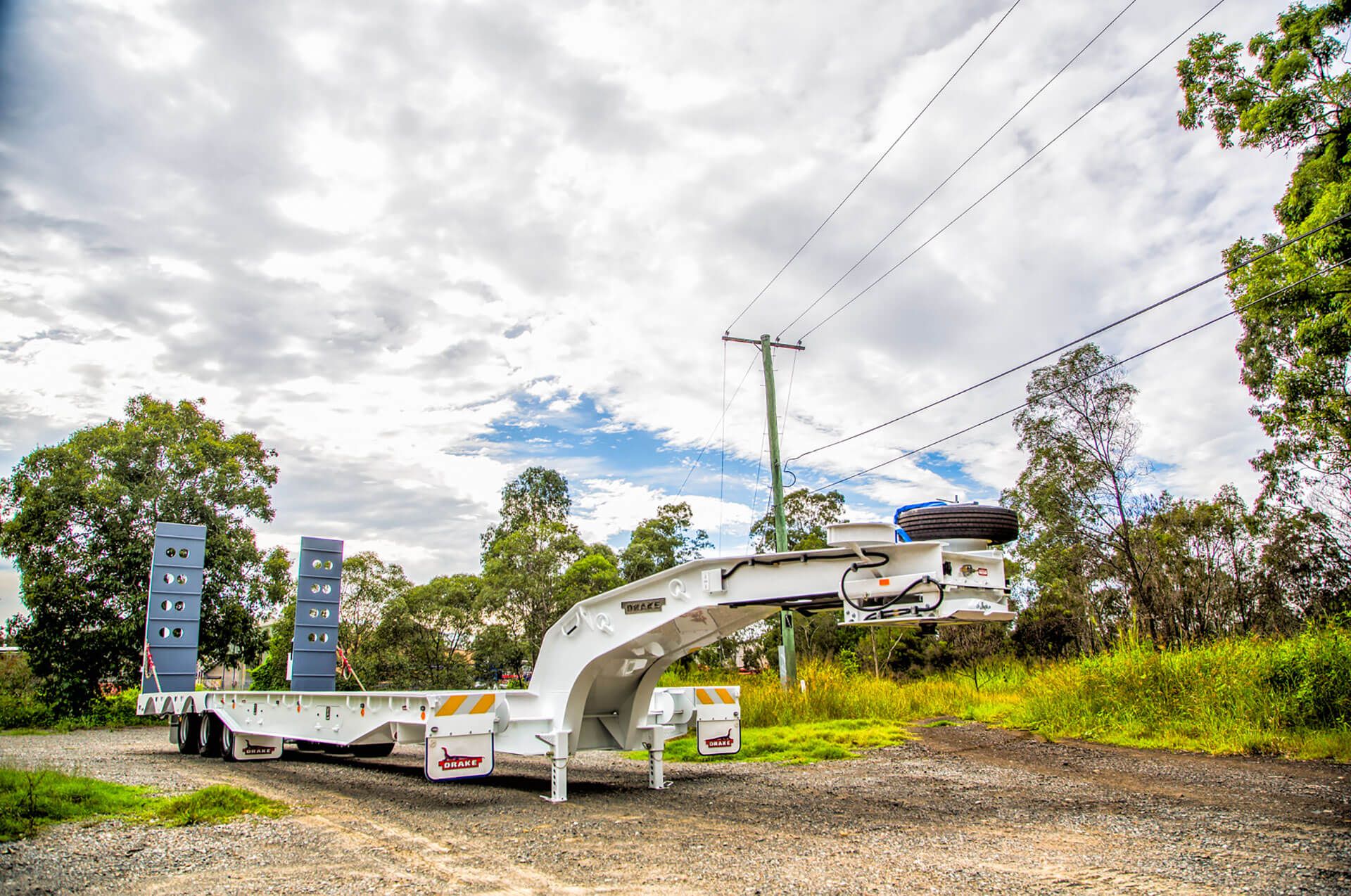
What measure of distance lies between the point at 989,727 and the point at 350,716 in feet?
33.2

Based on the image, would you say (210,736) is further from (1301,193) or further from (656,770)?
(1301,193)

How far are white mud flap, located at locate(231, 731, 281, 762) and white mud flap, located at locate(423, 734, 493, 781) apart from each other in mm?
5048

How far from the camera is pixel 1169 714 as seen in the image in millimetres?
11492

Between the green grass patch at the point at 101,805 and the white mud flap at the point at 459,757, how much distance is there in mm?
1266

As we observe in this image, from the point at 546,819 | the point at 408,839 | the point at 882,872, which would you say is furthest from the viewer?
the point at 546,819

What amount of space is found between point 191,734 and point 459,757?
7.74 m

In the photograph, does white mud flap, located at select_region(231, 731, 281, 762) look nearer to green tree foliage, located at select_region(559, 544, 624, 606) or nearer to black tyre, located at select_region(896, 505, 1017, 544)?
black tyre, located at select_region(896, 505, 1017, 544)

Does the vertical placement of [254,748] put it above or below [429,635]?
below

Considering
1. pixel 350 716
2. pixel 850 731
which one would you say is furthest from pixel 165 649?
pixel 850 731

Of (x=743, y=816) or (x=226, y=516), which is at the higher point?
(x=226, y=516)

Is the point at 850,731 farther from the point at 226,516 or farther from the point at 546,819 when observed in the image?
the point at 226,516

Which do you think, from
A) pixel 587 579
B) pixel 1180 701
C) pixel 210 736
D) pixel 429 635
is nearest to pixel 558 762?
pixel 210 736

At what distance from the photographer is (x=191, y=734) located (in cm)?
1242

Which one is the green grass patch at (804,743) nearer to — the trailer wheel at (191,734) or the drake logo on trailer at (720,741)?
the drake logo on trailer at (720,741)
